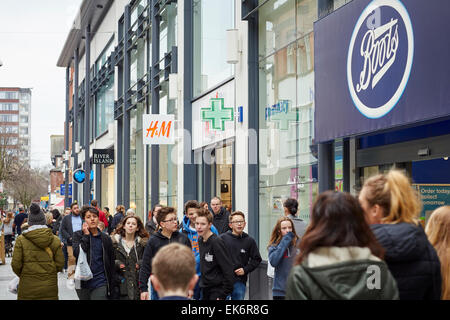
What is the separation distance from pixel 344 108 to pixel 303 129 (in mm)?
2480

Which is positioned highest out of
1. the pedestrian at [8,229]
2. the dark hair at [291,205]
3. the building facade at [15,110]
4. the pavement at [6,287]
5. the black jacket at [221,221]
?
the building facade at [15,110]

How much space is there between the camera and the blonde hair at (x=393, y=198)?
3951 mm

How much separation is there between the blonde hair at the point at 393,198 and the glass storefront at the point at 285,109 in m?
7.98

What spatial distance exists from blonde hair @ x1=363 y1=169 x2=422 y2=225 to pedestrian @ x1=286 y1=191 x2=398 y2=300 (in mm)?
445

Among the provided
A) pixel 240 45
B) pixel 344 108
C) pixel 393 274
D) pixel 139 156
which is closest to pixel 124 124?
pixel 139 156

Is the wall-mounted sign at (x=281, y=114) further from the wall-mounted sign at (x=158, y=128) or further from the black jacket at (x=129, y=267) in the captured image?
the wall-mounted sign at (x=158, y=128)

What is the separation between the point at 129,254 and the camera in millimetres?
9117

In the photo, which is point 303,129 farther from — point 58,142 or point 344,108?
Result: point 58,142

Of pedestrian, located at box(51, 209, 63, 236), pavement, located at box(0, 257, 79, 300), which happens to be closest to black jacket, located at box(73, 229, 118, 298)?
pavement, located at box(0, 257, 79, 300)

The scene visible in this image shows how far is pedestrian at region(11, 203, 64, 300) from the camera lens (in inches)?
348

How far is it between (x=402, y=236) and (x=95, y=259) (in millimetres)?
5574

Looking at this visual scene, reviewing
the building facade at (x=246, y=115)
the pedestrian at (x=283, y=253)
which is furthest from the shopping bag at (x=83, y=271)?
the building facade at (x=246, y=115)

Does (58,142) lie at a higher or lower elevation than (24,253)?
→ higher

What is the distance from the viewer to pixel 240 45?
1548 cm
